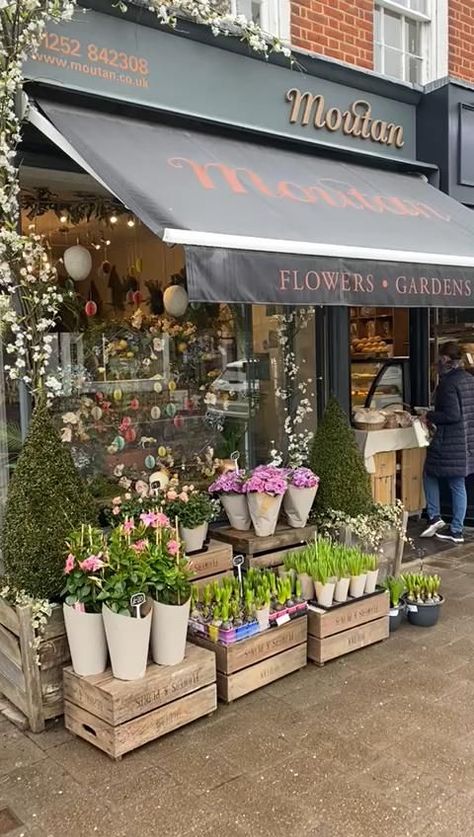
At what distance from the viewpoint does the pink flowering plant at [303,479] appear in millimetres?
5000

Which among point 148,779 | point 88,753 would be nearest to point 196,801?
point 148,779

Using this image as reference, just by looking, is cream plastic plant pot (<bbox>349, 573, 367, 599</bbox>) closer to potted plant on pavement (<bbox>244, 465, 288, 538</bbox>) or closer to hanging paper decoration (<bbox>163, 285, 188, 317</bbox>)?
potted plant on pavement (<bbox>244, 465, 288, 538</bbox>)

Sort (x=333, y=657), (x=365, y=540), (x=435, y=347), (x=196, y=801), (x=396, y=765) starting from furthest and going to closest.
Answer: (x=435, y=347)
(x=365, y=540)
(x=333, y=657)
(x=396, y=765)
(x=196, y=801)

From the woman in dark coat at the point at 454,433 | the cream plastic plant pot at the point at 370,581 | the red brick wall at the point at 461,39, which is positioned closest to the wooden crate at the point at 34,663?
the cream plastic plant pot at the point at 370,581

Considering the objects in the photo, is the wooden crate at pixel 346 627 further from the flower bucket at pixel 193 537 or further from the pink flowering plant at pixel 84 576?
the pink flowering plant at pixel 84 576

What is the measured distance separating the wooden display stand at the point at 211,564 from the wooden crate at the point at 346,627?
654 millimetres

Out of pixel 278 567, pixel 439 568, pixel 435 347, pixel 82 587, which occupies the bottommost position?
pixel 439 568

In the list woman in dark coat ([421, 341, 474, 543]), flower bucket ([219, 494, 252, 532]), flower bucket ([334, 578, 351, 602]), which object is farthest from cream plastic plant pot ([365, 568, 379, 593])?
woman in dark coat ([421, 341, 474, 543])

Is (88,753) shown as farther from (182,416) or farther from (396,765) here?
(182,416)

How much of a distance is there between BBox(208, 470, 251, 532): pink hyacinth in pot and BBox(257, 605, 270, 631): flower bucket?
1.18 m

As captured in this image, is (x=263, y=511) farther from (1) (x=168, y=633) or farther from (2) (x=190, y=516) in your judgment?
(1) (x=168, y=633)

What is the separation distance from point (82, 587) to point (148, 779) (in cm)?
89

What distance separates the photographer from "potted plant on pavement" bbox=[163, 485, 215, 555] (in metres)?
4.39

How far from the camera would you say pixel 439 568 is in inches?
234
